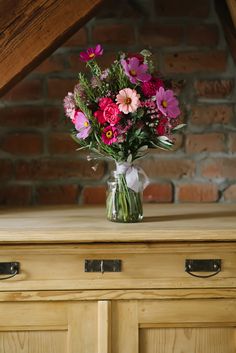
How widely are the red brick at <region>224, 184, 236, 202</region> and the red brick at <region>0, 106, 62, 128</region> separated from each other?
80 cm

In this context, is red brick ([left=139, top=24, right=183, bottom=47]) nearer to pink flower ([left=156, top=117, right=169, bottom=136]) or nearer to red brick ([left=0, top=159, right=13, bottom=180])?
pink flower ([left=156, top=117, right=169, bottom=136])

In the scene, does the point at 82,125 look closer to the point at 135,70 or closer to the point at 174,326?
the point at 135,70

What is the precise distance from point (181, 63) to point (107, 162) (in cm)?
53

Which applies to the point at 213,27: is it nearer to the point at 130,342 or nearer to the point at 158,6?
the point at 158,6

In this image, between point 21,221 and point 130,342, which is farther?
point 21,221

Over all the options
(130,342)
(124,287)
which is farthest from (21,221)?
(130,342)

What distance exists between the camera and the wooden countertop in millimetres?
1577

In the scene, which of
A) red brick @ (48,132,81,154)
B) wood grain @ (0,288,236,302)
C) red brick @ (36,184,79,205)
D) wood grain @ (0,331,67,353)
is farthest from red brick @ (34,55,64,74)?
wood grain @ (0,331,67,353)

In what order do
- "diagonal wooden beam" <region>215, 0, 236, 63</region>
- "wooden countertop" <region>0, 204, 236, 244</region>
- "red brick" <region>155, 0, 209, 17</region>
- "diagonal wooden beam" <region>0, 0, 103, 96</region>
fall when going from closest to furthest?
"wooden countertop" <region>0, 204, 236, 244</region>, "diagonal wooden beam" <region>0, 0, 103, 96</region>, "diagonal wooden beam" <region>215, 0, 236, 63</region>, "red brick" <region>155, 0, 209, 17</region>

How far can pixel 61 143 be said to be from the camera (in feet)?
7.01

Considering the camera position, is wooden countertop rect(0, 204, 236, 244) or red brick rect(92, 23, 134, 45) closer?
wooden countertop rect(0, 204, 236, 244)

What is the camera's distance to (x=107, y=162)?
2156 millimetres

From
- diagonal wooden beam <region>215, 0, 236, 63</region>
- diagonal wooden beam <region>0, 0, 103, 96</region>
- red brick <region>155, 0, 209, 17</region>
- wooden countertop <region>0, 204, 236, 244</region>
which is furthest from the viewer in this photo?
red brick <region>155, 0, 209, 17</region>

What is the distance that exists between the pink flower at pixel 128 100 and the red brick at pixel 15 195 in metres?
0.73
